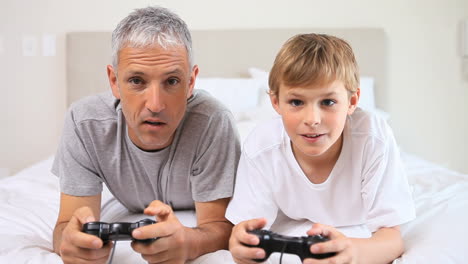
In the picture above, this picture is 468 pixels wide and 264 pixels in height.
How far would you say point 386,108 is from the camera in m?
2.92

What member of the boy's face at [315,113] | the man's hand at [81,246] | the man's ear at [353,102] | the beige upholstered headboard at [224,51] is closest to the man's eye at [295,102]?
the boy's face at [315,113]

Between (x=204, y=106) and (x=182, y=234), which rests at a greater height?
(x=204, y=106)

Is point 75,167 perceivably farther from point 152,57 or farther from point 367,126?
point 367,126

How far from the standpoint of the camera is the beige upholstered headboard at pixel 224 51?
9.30 feet

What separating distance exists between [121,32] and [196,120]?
0.94ft

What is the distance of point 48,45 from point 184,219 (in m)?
1.87

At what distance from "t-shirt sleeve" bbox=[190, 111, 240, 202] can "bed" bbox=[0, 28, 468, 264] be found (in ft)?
0.49

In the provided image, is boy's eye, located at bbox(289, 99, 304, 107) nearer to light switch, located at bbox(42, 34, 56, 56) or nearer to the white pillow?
the white pillow

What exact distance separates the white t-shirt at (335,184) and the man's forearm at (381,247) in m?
0.04

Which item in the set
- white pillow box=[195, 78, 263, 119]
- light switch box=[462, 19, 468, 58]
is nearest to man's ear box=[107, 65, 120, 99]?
white pillow box=[195, 78, 263, 119]

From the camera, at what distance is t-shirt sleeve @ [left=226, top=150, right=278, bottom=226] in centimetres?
123

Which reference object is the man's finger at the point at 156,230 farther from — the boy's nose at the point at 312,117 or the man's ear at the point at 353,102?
the man's ear at the point at 353,102

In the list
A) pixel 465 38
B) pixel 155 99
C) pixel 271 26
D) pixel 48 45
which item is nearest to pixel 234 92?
pixel 271 26

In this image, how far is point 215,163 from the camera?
1.32 metres
